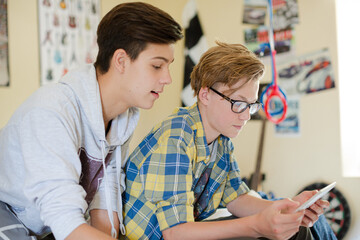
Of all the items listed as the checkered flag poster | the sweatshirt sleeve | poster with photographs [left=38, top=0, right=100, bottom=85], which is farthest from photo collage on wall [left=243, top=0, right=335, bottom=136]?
the sweatshirt sleeve

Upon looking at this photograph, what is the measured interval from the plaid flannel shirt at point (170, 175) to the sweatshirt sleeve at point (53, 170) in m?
0.24

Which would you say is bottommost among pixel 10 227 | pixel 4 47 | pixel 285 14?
pixel 10 227

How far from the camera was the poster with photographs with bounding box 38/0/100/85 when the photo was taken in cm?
238

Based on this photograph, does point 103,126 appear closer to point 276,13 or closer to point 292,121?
point 292,121

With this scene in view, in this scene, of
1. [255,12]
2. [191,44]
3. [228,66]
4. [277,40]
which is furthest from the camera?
[191,44]

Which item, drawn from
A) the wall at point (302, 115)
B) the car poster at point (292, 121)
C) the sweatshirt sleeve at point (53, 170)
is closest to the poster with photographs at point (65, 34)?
the wall at point (302, 115)

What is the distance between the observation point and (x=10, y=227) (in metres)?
0.96

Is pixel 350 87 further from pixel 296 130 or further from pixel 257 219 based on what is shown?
pixel 257 219

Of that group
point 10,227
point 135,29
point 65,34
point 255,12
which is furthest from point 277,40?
point 10,227

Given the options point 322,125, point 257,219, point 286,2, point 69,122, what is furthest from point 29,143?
point 286,2

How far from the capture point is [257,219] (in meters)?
0.98

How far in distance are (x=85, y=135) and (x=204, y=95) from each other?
1.31 feet

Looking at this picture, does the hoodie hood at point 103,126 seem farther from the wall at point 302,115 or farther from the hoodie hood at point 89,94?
the wall at point 302,115

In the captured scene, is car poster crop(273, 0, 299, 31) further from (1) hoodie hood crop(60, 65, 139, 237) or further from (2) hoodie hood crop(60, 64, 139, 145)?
(2) hoodie hood crop(60, 64, 139, 145)
